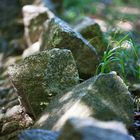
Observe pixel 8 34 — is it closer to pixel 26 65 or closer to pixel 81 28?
pixel 81 28

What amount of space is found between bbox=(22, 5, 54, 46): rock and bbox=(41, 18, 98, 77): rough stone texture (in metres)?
2.07

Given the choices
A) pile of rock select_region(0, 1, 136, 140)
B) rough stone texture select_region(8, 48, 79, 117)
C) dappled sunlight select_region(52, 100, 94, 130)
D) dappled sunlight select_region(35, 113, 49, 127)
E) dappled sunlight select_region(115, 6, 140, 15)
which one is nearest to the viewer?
pile of rock select_region(0, 1, 136, 140)

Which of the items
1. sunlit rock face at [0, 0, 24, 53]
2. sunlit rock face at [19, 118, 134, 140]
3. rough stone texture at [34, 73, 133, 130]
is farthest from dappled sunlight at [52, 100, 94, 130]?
sunlit rock face at [0, 0, 24, 53]

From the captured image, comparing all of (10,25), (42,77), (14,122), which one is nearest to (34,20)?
(10,25)

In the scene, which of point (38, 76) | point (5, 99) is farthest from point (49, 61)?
point (5, 99)

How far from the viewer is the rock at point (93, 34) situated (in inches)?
187

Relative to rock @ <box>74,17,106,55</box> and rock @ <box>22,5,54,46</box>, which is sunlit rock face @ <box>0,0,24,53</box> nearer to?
rock @ <box>22,5,54,46</box>

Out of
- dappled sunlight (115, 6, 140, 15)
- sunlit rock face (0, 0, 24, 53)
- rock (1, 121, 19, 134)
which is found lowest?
dappled sunlight (115, 6, 140, 15)

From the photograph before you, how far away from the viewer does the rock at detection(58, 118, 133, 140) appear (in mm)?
2039

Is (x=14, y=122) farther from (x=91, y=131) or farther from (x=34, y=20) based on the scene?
(x=34, y=20)

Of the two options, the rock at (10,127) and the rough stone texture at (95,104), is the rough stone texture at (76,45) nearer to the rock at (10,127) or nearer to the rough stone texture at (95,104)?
the rock at (10,127)

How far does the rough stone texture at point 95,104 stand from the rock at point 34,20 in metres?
3.29

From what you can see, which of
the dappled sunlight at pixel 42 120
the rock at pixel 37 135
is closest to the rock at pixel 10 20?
the dappled sunlight at pixel 42 120

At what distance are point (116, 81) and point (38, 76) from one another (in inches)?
28.1
